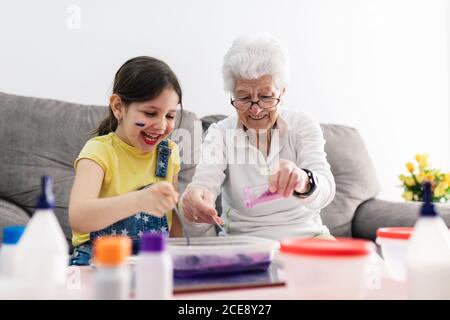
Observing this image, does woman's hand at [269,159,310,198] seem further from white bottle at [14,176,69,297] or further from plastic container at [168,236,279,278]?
white bottle at [14,176,69,297]

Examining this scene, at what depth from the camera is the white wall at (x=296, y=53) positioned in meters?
2.29

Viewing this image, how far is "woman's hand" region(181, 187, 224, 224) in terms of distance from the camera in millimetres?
1232

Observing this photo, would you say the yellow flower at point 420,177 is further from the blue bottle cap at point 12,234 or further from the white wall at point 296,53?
the blue bottle cap at point 12,234

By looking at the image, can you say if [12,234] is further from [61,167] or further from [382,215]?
[382,215]

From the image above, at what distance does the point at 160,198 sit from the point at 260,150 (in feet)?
2.34

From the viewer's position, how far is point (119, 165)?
54.1 inches

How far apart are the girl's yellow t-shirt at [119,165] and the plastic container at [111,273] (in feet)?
2.33

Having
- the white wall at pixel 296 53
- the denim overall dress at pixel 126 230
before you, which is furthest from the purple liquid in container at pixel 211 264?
the white wall at pixel 296 53

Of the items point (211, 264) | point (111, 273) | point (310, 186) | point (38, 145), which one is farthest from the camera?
point (38, 145)

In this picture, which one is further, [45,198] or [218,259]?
[218,259]

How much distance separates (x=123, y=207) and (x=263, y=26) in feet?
6.08

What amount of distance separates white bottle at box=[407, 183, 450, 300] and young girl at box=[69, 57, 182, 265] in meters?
0.66

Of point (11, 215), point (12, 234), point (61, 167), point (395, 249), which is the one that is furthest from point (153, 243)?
point (61, 167)
